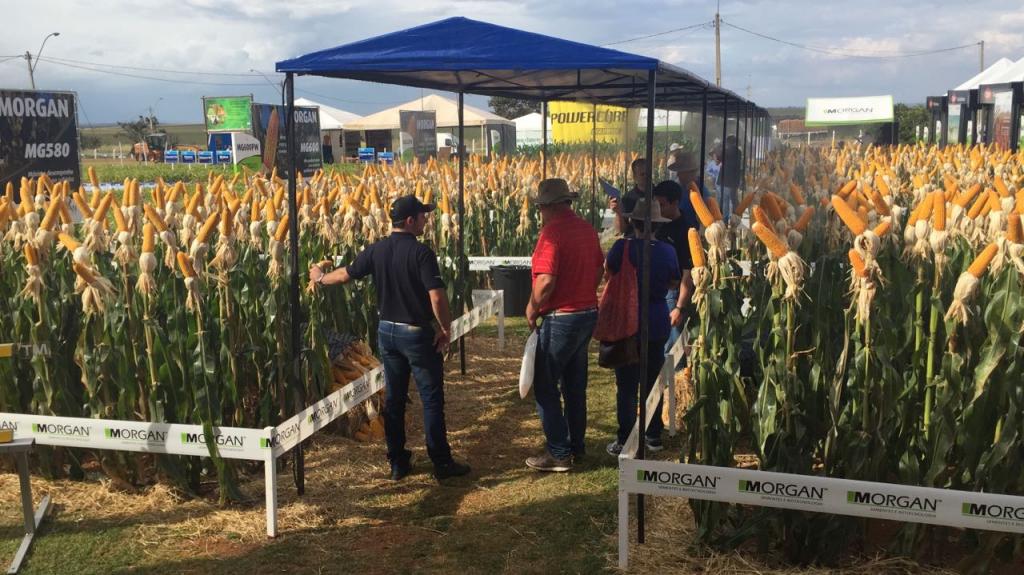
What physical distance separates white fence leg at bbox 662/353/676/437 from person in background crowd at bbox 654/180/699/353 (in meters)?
0.26

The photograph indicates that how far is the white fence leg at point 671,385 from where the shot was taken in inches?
252

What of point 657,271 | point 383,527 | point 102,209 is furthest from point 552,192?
point 102,209

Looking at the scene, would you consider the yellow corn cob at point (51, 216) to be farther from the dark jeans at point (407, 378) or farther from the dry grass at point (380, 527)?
the dark jeans at point (407, 378)

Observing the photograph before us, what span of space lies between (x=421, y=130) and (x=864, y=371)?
1656 centimetres

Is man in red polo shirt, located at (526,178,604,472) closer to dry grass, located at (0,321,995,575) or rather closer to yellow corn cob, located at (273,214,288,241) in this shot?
dry grass, located at (0,321,995,575)

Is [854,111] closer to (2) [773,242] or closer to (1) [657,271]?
(1) [657,271]

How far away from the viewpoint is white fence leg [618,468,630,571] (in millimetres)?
4578

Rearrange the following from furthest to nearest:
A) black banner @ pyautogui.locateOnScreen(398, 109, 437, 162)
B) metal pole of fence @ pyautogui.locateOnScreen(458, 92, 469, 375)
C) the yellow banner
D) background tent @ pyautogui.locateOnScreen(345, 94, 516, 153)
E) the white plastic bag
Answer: background tent @ pyautogui.locateOnScreen(345, 94, 516, 153) → black banner @ pyautogui.locateOnScreen(398, 109, 437, 162) → the yellow banner → metal pole of fence @ pyautogui.locateOnScreen(458, 92, 469, 375) → the white plastic bag

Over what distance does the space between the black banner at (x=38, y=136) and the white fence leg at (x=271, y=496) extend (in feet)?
33.4

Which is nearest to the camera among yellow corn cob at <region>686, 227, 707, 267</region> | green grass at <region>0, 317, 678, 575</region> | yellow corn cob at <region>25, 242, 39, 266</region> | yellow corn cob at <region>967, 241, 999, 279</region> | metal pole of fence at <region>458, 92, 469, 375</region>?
yellow corn cob at <region>967, 241, 999, 279</region>

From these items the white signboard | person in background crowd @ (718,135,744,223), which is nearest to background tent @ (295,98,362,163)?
the white signboard

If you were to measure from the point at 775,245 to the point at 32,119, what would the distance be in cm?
1292

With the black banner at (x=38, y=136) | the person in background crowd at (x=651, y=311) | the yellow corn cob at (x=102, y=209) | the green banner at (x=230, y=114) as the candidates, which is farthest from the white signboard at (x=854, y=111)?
the green banner at (x=230, y=114)

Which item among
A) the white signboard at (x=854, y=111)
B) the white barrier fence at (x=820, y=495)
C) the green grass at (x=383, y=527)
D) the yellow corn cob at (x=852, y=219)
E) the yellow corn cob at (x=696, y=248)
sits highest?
the white signboard at (x=854, y=111)
